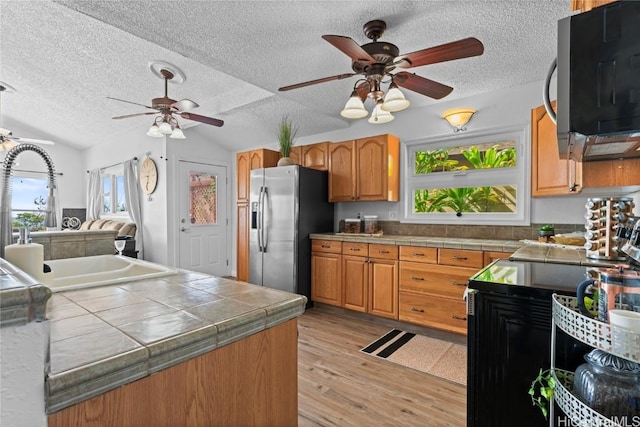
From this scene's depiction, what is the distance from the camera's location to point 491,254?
266 centimetres

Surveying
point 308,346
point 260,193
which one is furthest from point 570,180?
point 260,193

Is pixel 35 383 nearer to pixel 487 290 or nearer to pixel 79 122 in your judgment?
pixel 487 290

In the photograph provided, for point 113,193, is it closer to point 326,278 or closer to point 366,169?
point 326,278

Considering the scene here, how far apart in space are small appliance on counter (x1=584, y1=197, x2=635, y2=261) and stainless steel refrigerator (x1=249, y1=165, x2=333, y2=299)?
266 cm

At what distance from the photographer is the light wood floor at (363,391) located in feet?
5.93

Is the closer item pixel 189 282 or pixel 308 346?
pixel 189 282

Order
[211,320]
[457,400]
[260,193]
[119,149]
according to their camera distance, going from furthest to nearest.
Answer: [119,149] < [260,193] < [457,400] < [211,320]

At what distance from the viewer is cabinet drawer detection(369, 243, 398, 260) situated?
10.4ft

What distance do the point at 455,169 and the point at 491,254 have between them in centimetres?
123

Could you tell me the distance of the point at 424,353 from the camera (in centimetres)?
264

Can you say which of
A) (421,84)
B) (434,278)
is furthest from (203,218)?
(421,84)

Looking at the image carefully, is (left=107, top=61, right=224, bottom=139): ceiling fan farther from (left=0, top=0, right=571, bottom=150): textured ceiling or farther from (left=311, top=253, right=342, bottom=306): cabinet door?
(left=311, top=253, right=342, bottom=306): cabinet door

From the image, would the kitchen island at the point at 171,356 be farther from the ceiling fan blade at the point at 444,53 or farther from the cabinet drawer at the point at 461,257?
the cabinet drawer at the point at 461,257

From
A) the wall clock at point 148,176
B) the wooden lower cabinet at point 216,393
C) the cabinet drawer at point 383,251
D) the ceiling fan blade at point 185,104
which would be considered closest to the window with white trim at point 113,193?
the wall clock at point 148,176
